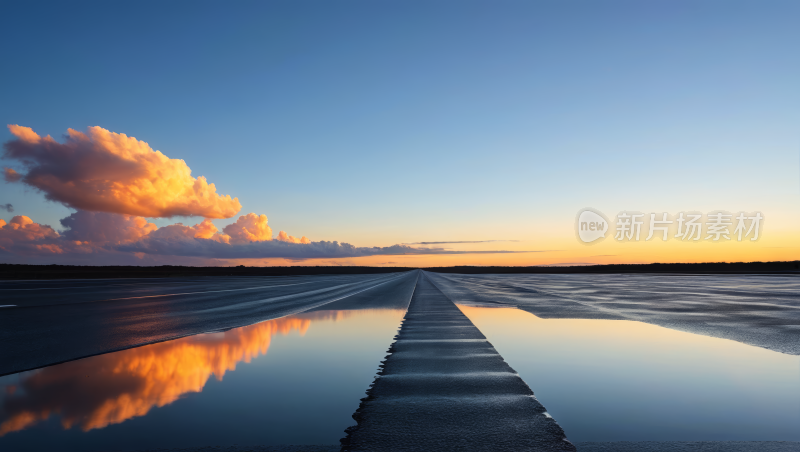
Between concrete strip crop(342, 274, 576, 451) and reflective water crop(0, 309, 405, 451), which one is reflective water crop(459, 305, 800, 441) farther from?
reflective water crop(0, 309, 405, 451)

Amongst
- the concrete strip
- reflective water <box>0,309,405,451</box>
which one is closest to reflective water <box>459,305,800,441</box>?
the concrete strip

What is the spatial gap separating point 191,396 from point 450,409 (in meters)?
3.29

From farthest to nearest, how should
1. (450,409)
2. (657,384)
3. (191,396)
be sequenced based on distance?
(657,384) < (191,396) < (450,409)

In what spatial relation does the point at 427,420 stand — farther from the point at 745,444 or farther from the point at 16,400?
the point at 16,400

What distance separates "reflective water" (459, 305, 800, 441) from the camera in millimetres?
4707

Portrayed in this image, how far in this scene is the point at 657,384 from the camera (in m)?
6.47

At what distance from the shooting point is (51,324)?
1258 centimetres

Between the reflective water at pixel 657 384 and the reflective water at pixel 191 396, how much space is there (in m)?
2.63

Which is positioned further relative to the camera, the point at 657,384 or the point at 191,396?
the point at 657,384

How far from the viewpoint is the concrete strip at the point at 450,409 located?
414cm

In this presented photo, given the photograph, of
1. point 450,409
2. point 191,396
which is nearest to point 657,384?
point 450,409

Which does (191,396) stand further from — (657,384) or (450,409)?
(657,384)

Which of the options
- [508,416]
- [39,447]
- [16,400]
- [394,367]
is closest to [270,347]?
[394,367]

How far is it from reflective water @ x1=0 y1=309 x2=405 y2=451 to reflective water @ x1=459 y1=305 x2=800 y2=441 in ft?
8.64
